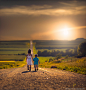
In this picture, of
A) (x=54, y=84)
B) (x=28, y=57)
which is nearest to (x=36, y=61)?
(x=28, y=57)

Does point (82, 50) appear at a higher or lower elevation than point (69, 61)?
higher

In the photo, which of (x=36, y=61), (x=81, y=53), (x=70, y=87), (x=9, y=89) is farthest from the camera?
(x=81, y=53)

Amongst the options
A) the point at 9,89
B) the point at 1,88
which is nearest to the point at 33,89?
the point at 9,89

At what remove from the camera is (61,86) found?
9094mm

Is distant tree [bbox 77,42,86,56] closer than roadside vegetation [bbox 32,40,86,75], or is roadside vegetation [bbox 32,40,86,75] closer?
roadside vegetation [bbox 32,40,86,75]

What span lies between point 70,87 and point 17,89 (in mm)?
3634

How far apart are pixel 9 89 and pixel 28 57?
805cm

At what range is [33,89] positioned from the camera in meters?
8.44

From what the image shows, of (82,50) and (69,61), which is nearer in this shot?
(69,61)

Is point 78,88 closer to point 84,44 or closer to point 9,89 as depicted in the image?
point 9,89

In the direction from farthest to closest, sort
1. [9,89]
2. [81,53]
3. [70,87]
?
[81,53] < [70,87] < [9,89]

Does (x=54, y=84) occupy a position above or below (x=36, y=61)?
below

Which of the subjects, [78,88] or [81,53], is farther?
[81,53]

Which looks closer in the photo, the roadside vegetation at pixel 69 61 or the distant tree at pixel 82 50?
the roadside vegetation at pixel 69 61
